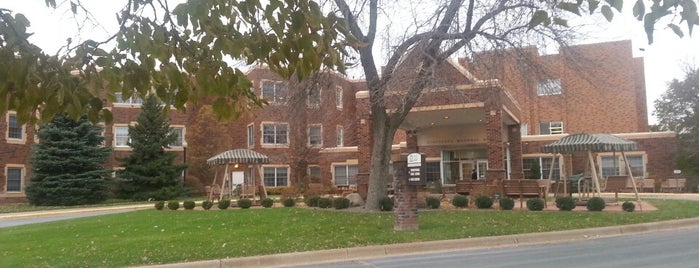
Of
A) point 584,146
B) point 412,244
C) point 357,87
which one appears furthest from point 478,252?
point 357,87

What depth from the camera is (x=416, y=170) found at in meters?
14.1

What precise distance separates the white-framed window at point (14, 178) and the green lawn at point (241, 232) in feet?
61.2

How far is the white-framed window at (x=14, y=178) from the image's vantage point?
3362 centimetres

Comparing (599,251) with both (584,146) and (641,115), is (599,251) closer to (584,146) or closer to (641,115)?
(584,146)

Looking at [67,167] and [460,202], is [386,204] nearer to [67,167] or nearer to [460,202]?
[460,202]

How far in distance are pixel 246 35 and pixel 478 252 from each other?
8.56 metres

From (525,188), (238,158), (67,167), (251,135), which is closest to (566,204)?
(525,188)

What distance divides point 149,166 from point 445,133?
54.2ft

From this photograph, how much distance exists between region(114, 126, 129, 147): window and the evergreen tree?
400cm

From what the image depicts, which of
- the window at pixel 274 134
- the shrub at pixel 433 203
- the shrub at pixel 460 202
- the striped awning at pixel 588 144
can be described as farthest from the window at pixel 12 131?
the striped awning at pixel 588 144

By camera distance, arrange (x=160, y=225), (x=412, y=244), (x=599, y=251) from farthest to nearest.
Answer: (x=160, y=225) → (x=412, y=244) → (x=599, y=251)

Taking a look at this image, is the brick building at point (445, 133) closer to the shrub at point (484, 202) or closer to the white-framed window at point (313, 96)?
the white-framed window at point (313, 96)

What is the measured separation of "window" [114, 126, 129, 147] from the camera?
38.4 meters

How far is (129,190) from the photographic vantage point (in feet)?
111
